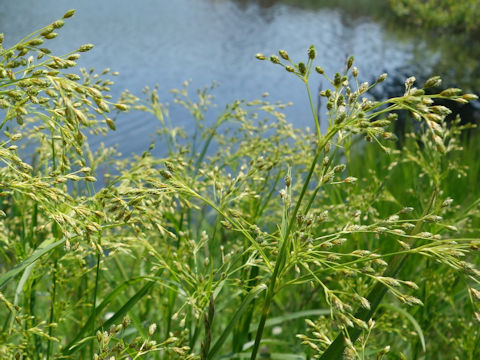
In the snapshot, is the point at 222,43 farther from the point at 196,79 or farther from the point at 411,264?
the point at 411,264

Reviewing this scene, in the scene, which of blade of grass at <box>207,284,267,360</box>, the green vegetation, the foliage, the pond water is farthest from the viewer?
the foliage

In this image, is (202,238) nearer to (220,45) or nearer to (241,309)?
(241,309)

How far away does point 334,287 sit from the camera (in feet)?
12.1

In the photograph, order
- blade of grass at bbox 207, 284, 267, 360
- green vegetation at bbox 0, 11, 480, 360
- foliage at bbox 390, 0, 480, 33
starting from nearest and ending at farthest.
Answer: green vegetation at bbox 0, 11, 480, 360 → blade of grass at bbox 207, 284, 267, 360 → foliage at bbox 390, 0, 480, 33

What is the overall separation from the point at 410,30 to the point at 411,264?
2825cm

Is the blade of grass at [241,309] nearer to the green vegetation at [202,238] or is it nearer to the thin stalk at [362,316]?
the green vegetation at [202,238]

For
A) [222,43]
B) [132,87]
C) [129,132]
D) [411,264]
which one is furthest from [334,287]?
[222,43]

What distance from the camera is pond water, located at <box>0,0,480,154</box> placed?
12.7m

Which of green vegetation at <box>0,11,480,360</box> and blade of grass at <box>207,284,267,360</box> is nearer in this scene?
green vegetation at <box>0,11,480,360</box>

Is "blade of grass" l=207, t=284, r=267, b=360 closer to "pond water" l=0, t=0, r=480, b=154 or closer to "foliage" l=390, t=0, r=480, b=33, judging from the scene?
"pond water" l=0, t=0, r=480, b=154

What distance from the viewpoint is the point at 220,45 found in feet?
62.2

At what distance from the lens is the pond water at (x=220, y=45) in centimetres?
1269

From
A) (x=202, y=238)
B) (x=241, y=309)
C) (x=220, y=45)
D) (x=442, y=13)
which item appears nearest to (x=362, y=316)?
(x=241, y=309)

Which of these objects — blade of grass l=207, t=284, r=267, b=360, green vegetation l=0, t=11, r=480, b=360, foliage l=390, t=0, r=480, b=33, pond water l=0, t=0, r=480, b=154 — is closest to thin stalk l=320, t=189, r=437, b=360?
green vegetation l=0, t=11, r=480, b=360
